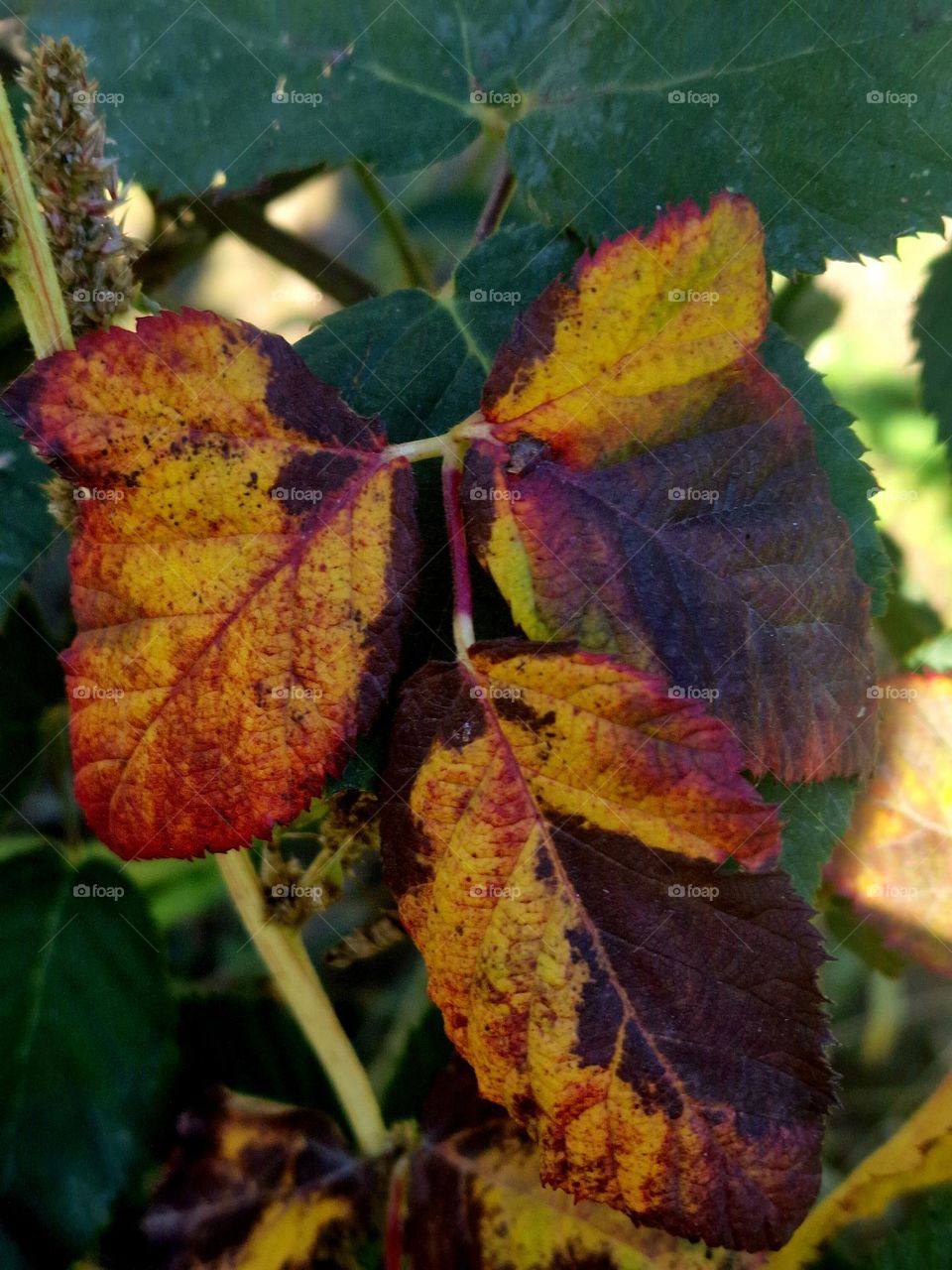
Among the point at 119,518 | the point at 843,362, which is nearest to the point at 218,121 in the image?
the point at 119,518

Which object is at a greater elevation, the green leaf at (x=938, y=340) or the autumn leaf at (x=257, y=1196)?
the green leaf at (x=938, y=340)

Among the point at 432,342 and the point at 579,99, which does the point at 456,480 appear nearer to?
the point at 432,342

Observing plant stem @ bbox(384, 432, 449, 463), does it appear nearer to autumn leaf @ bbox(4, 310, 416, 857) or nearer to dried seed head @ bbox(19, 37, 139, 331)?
autumn leaf @ bbox(4, 310, 416, 857)

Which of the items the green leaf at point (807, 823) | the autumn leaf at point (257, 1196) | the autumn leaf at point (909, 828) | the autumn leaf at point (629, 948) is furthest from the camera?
the autumn leaf at point (909, 828)

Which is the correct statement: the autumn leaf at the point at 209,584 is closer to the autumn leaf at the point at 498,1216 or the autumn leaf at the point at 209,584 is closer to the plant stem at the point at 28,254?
the plant stem at the point at 28,254

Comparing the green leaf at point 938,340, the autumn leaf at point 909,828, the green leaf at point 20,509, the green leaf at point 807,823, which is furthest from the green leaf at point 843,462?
the green leaf at point 20,509

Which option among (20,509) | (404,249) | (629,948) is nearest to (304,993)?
(629,948)

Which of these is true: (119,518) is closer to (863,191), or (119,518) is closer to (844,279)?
(863,191)
